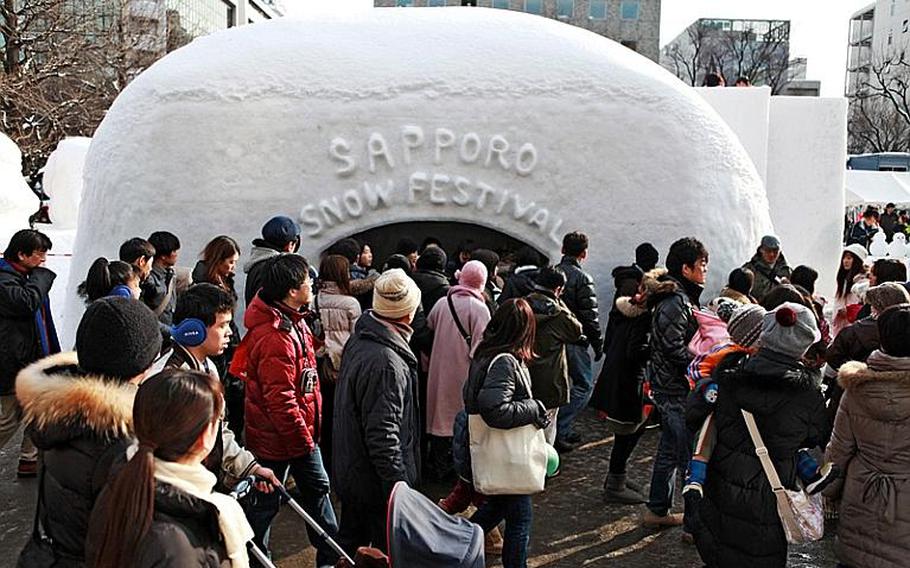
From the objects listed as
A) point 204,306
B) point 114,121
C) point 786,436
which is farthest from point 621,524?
point 114,121

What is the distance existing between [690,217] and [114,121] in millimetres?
5269

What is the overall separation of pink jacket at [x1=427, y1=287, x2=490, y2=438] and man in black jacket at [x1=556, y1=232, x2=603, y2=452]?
1.14m

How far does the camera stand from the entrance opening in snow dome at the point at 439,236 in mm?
8648

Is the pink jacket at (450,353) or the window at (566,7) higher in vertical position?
the window at (566,7)

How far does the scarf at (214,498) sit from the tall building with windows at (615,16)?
164ft

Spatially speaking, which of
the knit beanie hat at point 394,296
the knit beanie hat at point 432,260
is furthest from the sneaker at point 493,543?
the knit beanie hat at point 432,260

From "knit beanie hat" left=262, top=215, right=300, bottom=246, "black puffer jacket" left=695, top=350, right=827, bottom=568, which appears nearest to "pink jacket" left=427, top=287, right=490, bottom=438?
"knit beanie hat" left=262, top=215, right=300, bottom=246

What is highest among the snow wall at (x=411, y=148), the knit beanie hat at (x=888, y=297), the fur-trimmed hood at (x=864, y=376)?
the snow wall at (x=411, y=148)

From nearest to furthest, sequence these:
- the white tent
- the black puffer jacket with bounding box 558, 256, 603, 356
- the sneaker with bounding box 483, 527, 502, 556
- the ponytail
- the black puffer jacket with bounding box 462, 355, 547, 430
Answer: the ponytail
the black puffer jacket with bounding box 462, 355, 547, 430
the sneaker with bounding box 483, 527, 502, 556
the black puffer jacket with bounding box 558, 256, 603, 356
the white tent

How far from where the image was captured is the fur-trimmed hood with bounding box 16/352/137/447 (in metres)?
2.37

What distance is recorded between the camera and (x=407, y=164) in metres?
7.38

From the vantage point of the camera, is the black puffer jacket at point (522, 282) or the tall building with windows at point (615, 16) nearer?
the black puffer jacket at point (522, 282)

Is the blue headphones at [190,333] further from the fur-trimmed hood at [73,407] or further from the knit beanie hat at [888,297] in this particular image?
the knit beanie hat at [888,297]

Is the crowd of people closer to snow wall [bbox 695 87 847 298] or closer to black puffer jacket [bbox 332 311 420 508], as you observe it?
black puffer jacket [bbox 332 311 420 508]
